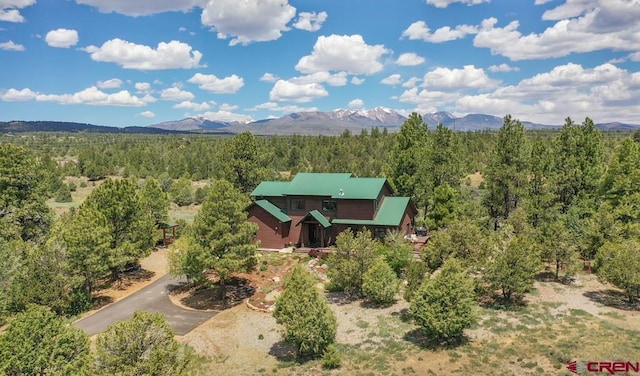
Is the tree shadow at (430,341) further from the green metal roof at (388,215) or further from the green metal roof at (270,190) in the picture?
the green metal roof at (270,190)

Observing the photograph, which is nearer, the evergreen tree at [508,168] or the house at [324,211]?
the evergreen tree at [508,168]

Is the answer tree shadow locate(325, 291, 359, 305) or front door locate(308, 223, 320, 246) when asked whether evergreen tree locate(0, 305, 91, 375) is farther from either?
front door locate(308, 223, 320, 246)

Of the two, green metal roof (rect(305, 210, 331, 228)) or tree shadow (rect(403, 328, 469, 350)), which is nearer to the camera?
tree shadow (rect(403, 328, 469, 350))

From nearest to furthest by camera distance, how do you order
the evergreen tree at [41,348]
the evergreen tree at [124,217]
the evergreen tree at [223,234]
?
the evergreen tree at [41,348] < the evergreen tree at [223,234] < the evergreen tree at [124,217]

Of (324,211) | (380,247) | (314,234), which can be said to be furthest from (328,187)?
(380,247)

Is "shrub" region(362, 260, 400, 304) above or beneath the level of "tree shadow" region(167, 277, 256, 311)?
above

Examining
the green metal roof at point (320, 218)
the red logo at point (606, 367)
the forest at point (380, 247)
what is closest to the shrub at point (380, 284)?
the forest at point (380, 247)

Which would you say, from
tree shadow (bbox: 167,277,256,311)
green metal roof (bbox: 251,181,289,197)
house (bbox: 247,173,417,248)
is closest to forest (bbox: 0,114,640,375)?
tree shadow (bbox: 167,277,256,311)
